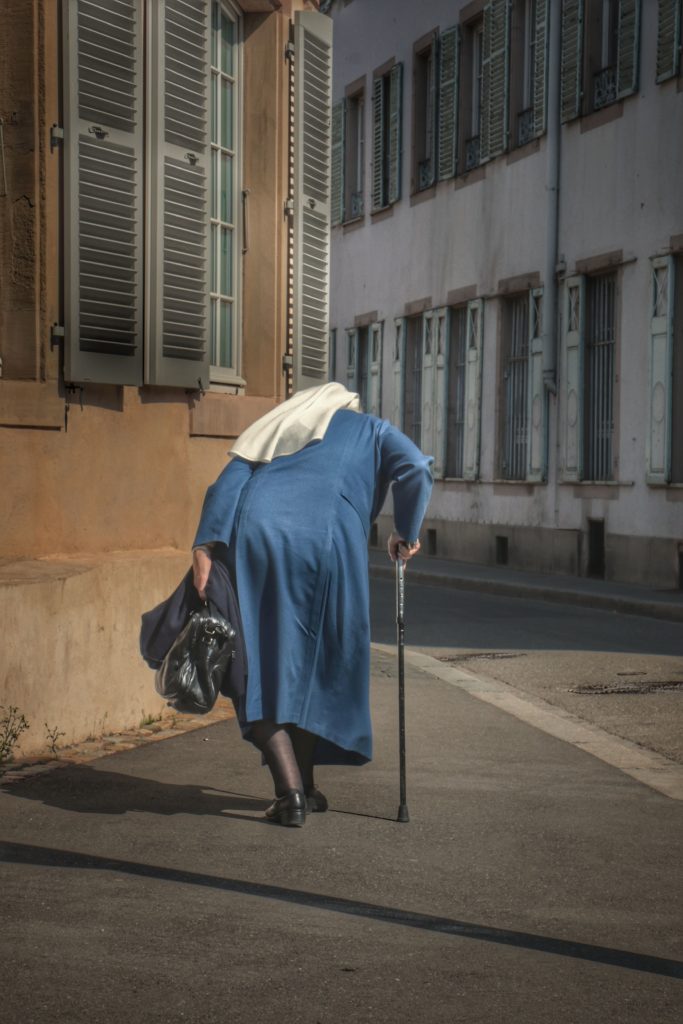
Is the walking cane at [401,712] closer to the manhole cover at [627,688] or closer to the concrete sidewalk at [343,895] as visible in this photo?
the concrete sidewalk at [343,895]

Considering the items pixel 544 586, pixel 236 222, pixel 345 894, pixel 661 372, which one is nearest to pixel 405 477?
pixel 345 894

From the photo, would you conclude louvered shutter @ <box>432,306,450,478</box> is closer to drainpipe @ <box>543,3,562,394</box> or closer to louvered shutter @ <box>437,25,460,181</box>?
louvered shutter @ <box>437,25,460,181</box>

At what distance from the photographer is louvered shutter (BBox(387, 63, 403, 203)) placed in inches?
1180

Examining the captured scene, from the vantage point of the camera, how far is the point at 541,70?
24625 mm

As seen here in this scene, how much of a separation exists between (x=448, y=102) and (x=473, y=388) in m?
4.30

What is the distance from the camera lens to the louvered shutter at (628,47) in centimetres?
2195

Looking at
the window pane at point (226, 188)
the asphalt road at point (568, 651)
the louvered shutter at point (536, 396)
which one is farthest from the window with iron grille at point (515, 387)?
the window pane at point (226, 188)

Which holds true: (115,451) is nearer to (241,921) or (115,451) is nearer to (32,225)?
(32,225)

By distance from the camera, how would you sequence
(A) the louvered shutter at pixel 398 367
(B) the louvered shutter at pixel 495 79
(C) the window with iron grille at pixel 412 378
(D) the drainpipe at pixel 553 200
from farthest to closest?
1. (A) the louvered shutter at pixel 398 367
2. (C) the window with iron grille at pixel 412 378
3. (B) the louvered shutter at pixel 495 79
4. (D) the drainpipe at pixel 553 200

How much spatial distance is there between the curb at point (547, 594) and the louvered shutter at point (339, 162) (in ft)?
30.6

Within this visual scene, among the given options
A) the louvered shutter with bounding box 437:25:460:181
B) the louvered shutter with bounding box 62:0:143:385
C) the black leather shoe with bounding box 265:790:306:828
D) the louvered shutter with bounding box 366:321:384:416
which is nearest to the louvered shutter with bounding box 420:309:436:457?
the louvered shutter with bounding box 366:321:384:416

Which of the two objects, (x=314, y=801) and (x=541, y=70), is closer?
(x=314, y=801)

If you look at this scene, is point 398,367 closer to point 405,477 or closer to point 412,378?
point 412,378

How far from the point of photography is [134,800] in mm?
7184
